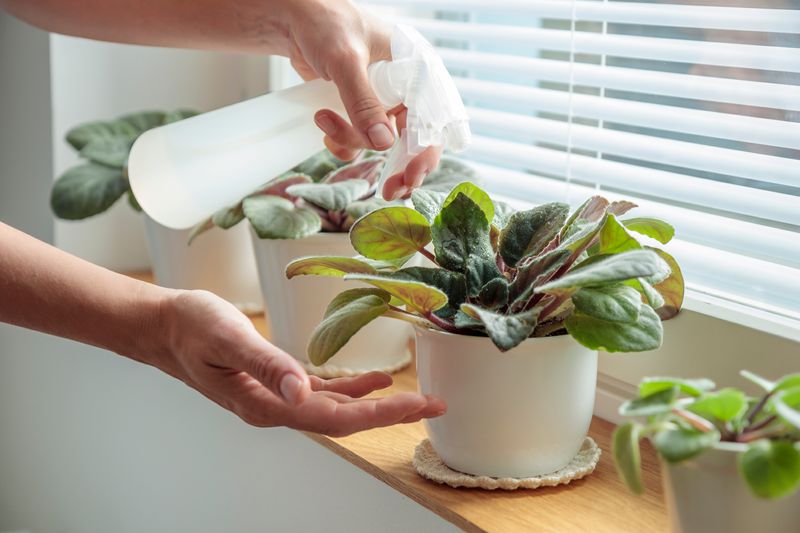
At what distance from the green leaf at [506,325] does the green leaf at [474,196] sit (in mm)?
92

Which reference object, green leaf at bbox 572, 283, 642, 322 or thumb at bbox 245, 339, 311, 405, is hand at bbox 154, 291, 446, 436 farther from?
green leaf at bbox 572, 283, 642, 322

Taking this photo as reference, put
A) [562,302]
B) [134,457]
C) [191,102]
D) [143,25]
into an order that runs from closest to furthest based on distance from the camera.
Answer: [562,302], [143,25], [134,457], [191,102]

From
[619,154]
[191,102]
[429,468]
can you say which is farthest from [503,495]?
[191,102]

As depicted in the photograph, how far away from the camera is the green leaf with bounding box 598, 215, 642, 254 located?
1.87ft

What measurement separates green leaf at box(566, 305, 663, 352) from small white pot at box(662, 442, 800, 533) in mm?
90

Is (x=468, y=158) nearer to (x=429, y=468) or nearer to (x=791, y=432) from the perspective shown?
(x=429, y=468)

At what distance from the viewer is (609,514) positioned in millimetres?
643

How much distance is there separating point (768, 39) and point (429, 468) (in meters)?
0.41

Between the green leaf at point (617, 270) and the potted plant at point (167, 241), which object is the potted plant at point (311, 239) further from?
the green leaf at point (617, 270)

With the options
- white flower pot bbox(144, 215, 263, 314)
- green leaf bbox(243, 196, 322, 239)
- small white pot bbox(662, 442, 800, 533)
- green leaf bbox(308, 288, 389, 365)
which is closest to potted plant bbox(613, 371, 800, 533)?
small white pot bbox(662, 442, 800, 533)

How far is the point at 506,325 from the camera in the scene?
0.57 meters

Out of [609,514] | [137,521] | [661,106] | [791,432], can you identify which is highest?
[661,106]

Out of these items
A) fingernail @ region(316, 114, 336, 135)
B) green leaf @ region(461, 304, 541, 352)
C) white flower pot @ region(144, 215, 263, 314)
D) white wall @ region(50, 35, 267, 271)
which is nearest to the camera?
green leaf @ region(461, 304, 541, 352)

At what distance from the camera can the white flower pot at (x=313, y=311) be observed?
0.88 metres
